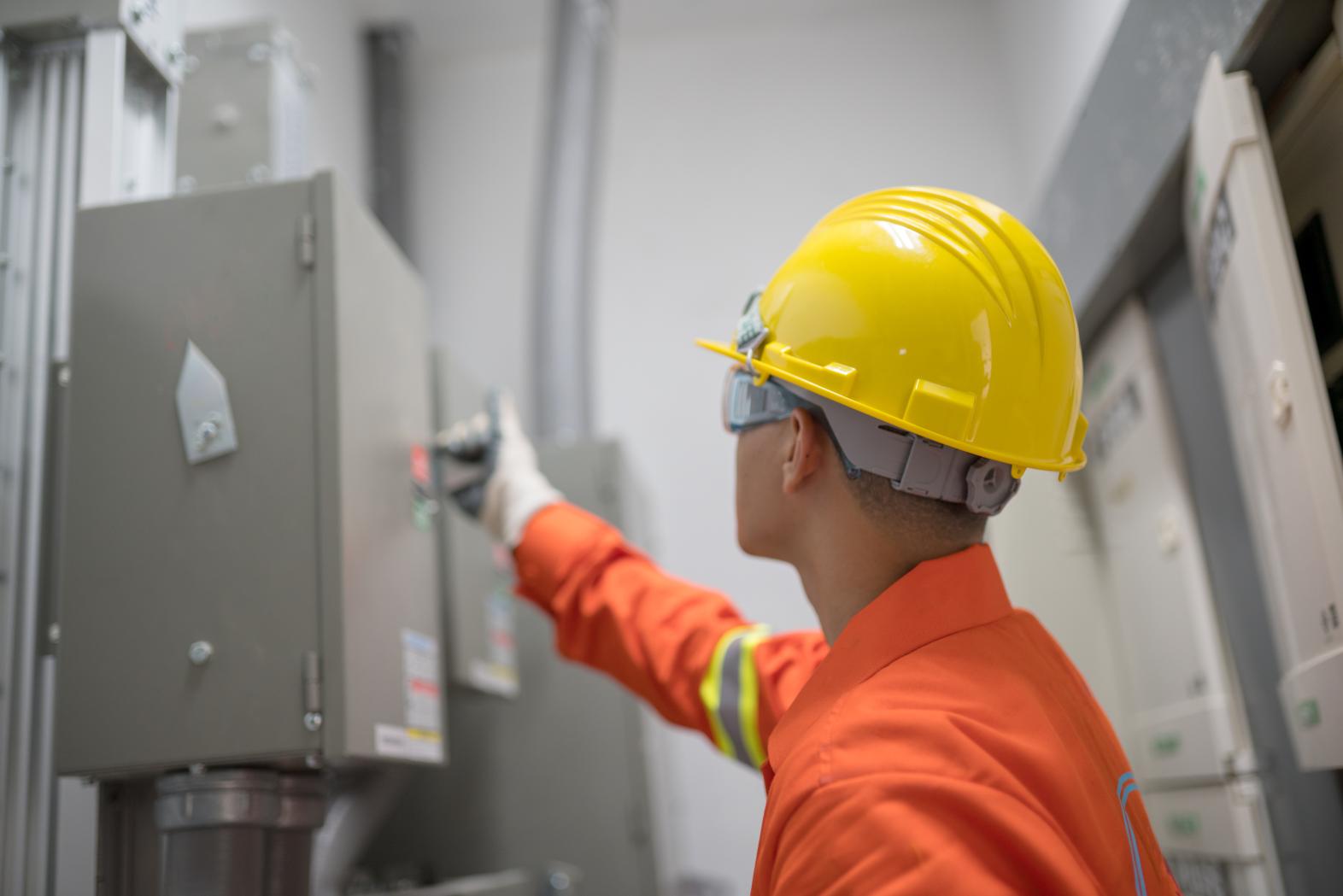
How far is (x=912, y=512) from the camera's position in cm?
110

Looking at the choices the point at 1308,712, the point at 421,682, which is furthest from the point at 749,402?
the point at 1308,712

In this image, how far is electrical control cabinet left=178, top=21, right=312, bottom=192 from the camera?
171 centimetres

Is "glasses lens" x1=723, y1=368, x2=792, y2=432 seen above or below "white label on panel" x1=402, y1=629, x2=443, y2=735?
above

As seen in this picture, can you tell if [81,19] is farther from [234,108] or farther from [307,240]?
[307,240]

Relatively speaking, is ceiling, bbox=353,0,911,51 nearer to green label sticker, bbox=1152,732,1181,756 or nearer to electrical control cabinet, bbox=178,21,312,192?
electrical control cabinet, bbox=178,21,312,192

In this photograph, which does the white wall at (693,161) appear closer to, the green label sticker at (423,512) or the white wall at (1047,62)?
the white wall at (1047,62)

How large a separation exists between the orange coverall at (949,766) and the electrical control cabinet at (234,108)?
1.19 meters

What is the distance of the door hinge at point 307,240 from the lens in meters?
1.43

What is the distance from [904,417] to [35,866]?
1.13 metres

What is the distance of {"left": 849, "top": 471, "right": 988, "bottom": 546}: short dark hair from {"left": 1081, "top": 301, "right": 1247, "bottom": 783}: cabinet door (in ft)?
3.10

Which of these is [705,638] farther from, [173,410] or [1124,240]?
[1124,240]

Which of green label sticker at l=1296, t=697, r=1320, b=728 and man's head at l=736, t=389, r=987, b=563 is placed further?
green label sticker at l=1296, t=697, r=1320, b=728

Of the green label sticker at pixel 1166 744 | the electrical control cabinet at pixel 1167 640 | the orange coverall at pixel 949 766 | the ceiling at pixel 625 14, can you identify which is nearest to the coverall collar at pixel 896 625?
the orange coverall at pixel 949 766

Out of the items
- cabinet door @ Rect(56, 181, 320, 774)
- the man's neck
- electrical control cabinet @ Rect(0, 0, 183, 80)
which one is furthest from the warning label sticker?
electrical control cabinet @ Rect(0, 0, 183, 80)
